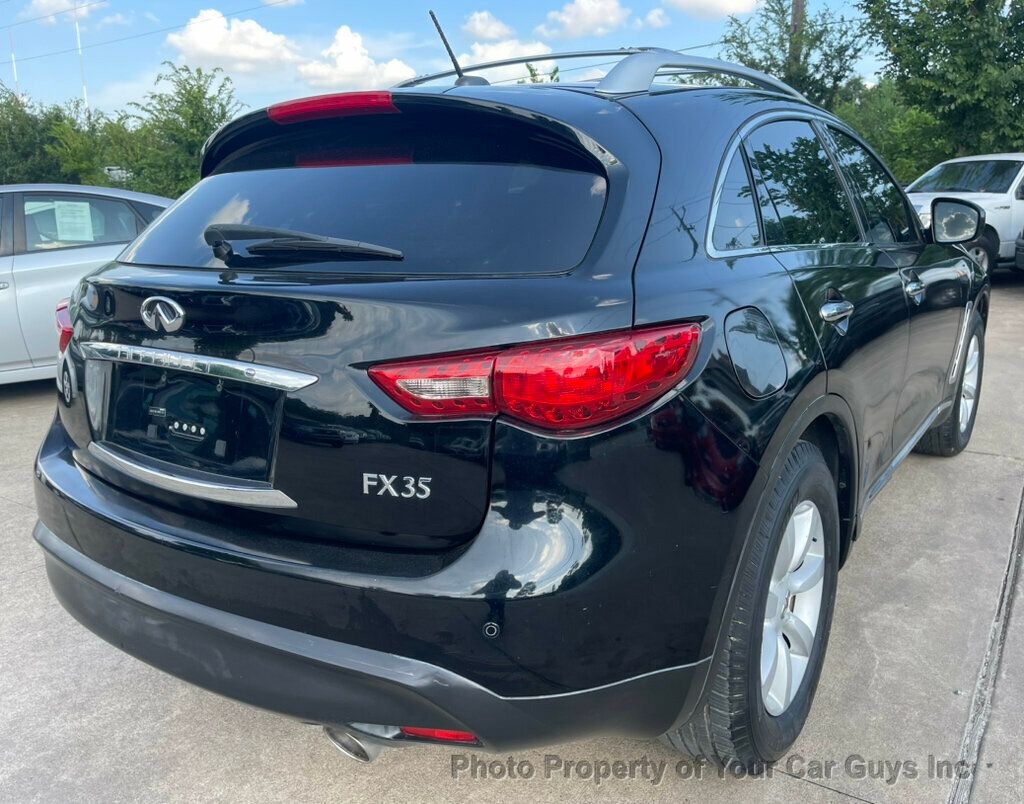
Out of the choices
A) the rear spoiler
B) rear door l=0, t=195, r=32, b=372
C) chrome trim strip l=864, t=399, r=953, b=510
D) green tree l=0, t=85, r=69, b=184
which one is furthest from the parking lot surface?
green tree l=0, t=85, r=69, b=184

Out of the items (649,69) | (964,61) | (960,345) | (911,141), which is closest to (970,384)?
(960,345)

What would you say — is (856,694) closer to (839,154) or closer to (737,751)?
(737,751)

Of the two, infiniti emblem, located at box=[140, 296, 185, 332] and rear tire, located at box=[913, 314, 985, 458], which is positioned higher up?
infiniti emblem, located at box=[140, 296, 185, 332]

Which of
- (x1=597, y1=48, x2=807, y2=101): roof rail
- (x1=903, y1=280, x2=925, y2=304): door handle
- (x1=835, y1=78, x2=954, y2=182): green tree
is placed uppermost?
(x1=835, y1=78, x2=954, y2=182): green tree

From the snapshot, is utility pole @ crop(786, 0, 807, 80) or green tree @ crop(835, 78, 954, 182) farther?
utility pole @ crop(786, 0, 807, 80)

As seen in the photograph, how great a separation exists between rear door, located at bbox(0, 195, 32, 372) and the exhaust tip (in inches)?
189

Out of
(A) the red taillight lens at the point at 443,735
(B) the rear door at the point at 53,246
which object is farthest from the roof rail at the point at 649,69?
(B) the rear door at the point at 53,246

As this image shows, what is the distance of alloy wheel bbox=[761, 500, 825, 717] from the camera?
7.06 feet

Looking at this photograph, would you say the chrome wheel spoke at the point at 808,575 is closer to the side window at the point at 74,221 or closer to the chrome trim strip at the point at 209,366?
the chrome trim strip at the point at 209,366

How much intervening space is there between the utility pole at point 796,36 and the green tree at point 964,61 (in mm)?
5579

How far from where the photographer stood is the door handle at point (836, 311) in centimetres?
231

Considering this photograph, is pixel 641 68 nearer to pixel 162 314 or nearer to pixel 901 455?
pixel 162 314

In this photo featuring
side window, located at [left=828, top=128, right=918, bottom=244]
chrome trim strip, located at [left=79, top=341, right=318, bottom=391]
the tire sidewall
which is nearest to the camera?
chrome trim strip, located at [left=79, top=341, right=318, bottom=391]

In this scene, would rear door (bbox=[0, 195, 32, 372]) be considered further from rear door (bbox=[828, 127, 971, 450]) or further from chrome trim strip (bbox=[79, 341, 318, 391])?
rear door (bbox=[828, 127, 971, 450])
